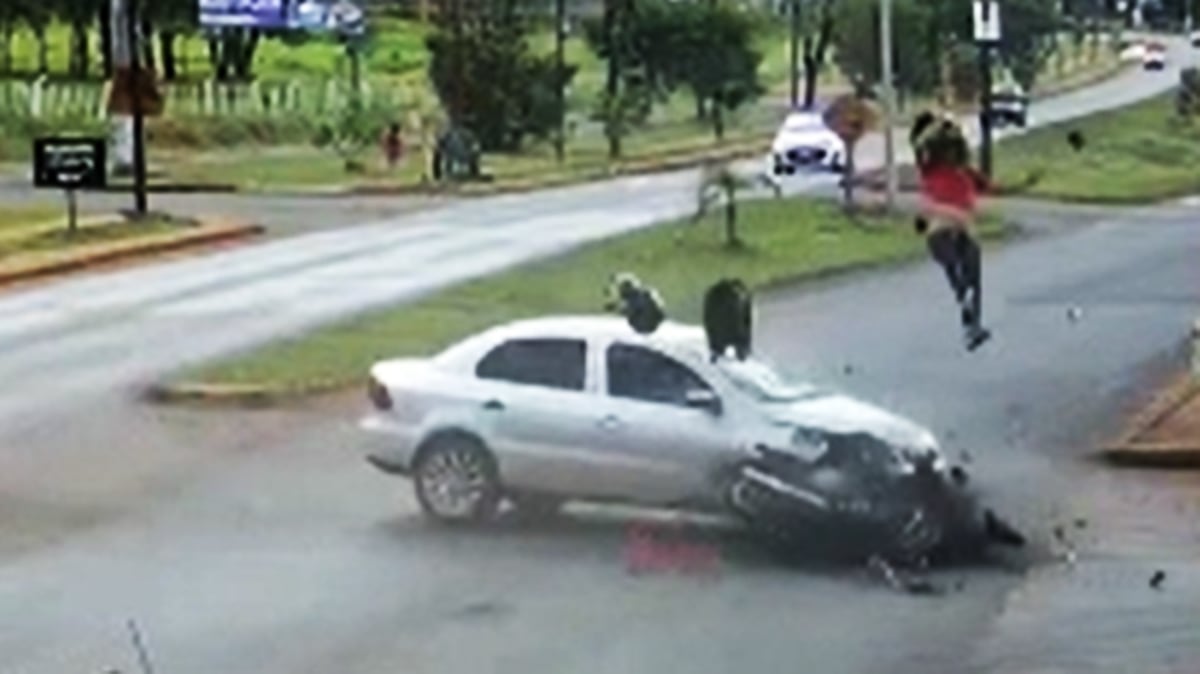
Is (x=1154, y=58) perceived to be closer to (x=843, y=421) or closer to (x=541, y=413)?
(x=541, y=413)

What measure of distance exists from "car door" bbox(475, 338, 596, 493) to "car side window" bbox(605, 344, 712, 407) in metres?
0.16

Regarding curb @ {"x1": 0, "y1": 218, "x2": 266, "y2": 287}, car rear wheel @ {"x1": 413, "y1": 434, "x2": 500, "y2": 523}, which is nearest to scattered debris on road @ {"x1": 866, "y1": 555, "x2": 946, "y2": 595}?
car rear wheel @ {"x1": 413, "y1": 434, "x2": 500, "y2": 523}

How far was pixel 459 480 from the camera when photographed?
18219mm

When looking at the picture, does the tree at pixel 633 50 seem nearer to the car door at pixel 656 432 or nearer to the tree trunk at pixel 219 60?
the tree trunk at pixel 219 60

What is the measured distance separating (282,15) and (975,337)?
175 ft

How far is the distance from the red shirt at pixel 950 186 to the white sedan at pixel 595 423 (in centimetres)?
498

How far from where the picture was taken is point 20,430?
74.4 feet

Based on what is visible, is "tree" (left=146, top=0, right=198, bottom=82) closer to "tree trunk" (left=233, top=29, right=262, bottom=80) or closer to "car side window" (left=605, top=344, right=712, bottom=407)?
"tree trunk" (left=233, top=29, right=262, bottom=80)

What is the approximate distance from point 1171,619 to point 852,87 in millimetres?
59626

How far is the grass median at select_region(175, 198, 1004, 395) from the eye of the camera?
25797 millimetres

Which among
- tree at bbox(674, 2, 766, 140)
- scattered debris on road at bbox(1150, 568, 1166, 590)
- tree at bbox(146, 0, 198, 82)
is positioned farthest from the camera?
tree at bbox(146, 0, 198, 82)

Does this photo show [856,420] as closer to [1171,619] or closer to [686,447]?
[686,447]

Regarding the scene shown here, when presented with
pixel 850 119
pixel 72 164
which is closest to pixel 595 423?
pixel 850 119

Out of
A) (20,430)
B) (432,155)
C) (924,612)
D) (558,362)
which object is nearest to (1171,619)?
(924,612)
